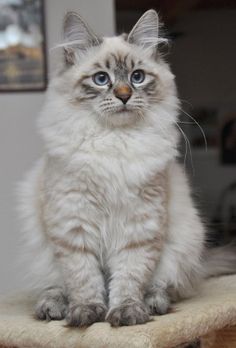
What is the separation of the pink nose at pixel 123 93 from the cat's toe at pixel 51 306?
1.80ft

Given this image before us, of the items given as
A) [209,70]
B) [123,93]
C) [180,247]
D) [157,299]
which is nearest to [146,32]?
[123,93]

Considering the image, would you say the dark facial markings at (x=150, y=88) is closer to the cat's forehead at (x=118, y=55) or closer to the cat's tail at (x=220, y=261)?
the cat's forehead at (x=118, y=55)

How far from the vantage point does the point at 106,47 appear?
171 centimetres

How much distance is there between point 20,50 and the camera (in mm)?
2766

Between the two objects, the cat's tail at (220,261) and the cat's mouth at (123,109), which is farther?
the cat's tail at (220,261)

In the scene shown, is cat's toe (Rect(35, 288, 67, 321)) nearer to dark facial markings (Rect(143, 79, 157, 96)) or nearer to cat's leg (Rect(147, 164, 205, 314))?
cat's leg (Rect(147, 164, 205, 314))

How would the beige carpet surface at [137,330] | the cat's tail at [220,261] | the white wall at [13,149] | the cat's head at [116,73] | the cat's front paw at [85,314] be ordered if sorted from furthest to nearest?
the white wall at [13,149] → the cat's tail at [220,261] → the cat's head at [116,73] → the cat's front paw at [85,314] → the beige carpet surface at [137,330]

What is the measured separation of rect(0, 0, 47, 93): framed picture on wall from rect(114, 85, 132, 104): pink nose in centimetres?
121

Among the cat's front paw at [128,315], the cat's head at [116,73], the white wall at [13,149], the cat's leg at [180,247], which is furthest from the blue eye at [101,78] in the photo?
the white wall at [13,149]

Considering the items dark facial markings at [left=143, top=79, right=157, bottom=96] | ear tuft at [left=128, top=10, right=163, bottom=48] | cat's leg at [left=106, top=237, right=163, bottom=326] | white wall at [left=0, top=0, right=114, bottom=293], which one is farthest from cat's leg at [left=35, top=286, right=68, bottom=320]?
white wall at [left=0, top=0, right=114, bottom=293]

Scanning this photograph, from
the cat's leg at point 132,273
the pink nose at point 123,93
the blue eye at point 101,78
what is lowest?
the cat's leg at point 132,273

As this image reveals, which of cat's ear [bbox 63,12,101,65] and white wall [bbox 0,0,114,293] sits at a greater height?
cat's ear [bbox 63,12,101,65]

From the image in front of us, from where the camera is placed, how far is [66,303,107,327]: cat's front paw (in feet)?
5.00

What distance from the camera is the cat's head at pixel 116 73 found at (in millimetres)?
1626
